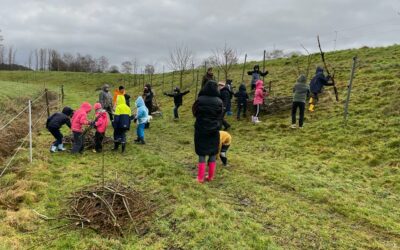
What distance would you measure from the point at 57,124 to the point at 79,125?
24.1 inches

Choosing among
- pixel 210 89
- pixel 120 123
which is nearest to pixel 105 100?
pixel 120 123

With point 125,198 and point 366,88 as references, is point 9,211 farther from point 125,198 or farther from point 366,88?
point 366,88

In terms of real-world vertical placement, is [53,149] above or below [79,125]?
below

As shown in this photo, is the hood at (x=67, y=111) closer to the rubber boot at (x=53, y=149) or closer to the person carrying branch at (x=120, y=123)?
the rubber boot at (x=53, y=149)

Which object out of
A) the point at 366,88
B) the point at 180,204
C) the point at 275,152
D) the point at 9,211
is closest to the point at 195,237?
the point at 180,204

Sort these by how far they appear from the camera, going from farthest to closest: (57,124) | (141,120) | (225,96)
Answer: (225,96)
(141,120)
(57,124)

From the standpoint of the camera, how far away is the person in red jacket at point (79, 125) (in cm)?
1052

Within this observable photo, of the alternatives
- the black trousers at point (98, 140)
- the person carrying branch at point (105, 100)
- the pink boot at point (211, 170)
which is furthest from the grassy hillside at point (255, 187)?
the person carrying branch at point (105, 100)

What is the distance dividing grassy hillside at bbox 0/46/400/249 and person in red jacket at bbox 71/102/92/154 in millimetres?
512

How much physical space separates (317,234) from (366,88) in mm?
12239

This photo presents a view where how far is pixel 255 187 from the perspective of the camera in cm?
779

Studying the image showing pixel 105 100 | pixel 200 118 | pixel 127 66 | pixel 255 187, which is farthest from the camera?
pixel 127 66

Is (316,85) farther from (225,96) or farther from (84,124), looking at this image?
(84,124)

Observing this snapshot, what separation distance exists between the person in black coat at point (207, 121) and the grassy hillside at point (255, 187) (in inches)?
28.4
